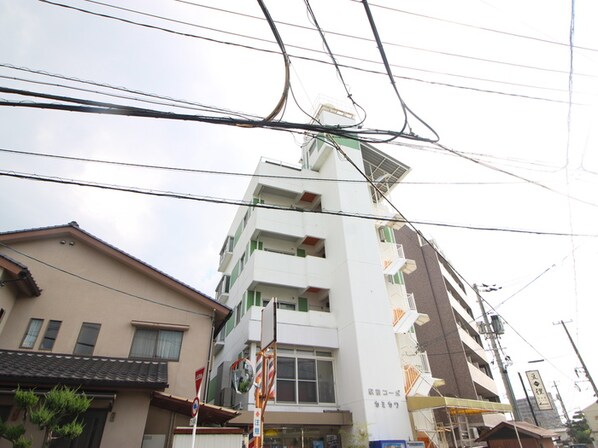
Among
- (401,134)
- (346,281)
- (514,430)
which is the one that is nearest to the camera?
(401,134)

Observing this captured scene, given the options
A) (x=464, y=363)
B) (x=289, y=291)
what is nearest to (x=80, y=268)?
(x=289, y=291)

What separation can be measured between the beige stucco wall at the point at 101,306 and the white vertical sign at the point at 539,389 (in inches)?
763

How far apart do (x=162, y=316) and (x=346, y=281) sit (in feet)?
27.4

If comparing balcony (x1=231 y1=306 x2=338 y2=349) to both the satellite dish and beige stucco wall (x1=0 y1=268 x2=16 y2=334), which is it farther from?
beige stucco wall (x1=0 y1=268 x2=16 y2=334)

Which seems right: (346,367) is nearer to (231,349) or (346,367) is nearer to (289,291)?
(289,291)

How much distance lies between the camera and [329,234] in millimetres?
18781

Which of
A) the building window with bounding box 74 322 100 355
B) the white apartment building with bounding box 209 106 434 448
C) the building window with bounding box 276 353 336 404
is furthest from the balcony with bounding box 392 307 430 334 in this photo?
the building window with bounding box 74 322 100 355

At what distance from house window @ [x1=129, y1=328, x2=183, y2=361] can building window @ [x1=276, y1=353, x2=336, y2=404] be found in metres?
4.57

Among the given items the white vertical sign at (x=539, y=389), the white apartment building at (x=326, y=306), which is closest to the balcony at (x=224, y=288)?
the white apartment building at (x=326, y=306)

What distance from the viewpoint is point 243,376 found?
12742 millimetres

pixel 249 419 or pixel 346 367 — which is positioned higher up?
pixel 346 367

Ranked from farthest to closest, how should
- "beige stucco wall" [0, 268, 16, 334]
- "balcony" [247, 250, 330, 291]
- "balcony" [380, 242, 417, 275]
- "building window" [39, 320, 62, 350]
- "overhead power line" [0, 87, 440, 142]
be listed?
"balcony" [380, 242, 417, 275], "balcony" [247, 250, 330, 291], "building window" [39, 320, 62, 350], "beige stucco wall" [0, 268, 16, 334], "overhead power line" [0, 87, 440, 142]

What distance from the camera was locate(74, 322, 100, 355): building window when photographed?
Answer: 10539 mm

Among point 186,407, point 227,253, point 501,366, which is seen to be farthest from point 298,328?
point 227,253
